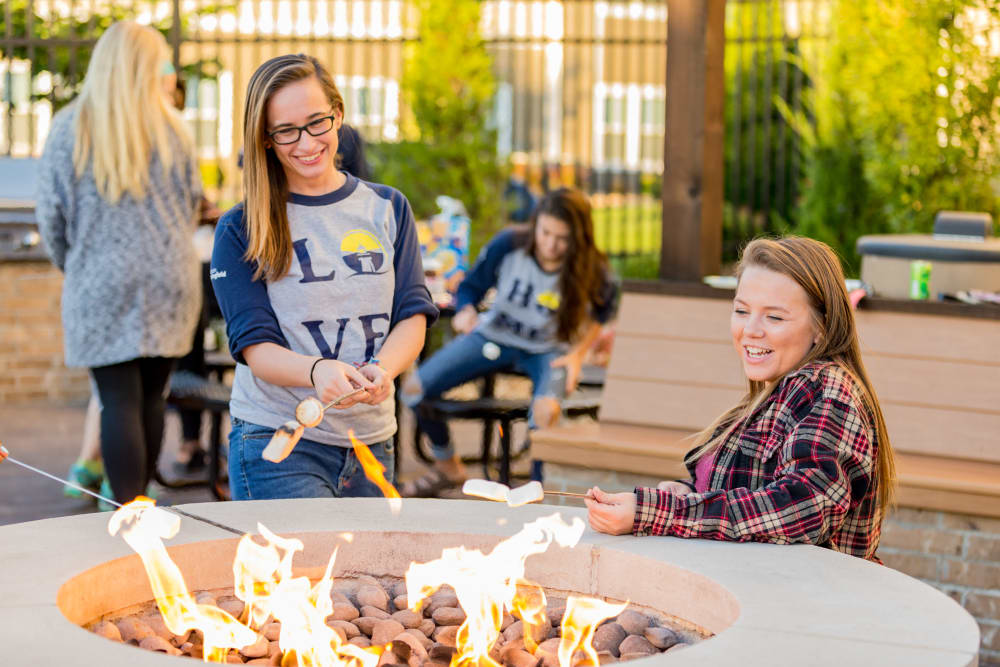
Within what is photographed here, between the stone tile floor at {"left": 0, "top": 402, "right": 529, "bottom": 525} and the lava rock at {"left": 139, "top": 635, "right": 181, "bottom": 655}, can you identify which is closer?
the lava rock at {"left": 139, "top": 635, "right": 181, "bottom": 655}

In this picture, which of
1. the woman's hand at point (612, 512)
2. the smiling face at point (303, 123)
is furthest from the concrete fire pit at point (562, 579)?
the smiling face at point (303, 123)

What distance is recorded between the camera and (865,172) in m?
9.91

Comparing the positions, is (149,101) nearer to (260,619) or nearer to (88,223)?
(88,223)

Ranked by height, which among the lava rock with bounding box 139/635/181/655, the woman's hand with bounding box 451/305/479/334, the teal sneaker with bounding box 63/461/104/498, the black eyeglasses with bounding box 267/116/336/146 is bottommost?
the teal sneaker with bounding box 63/461/104/498

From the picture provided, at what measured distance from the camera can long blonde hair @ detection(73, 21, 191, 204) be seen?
4.66m

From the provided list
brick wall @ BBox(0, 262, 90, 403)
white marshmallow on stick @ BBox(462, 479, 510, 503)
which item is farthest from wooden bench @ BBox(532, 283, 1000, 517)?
brick wall @ BBox(0, 262, 90, 403)

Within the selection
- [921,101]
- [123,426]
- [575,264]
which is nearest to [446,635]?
[123,426]

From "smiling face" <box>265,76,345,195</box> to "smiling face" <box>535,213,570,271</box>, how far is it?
8.62 ft

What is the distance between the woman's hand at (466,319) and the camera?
5.71 metres

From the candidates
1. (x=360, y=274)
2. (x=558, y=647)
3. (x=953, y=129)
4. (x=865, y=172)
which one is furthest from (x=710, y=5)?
(x=865, y=172)

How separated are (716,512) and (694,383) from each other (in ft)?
6.76

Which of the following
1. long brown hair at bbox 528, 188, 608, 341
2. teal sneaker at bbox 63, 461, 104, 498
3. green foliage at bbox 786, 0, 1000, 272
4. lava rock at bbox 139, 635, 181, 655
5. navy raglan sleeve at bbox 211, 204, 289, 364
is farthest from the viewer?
green foliage at bbox 786, 0, 1000, 272

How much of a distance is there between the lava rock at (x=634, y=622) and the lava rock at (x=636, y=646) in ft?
0.14

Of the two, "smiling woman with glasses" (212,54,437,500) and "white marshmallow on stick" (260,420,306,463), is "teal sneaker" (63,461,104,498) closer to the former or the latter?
"smiling woman with glasses" (212,54,437,500)
